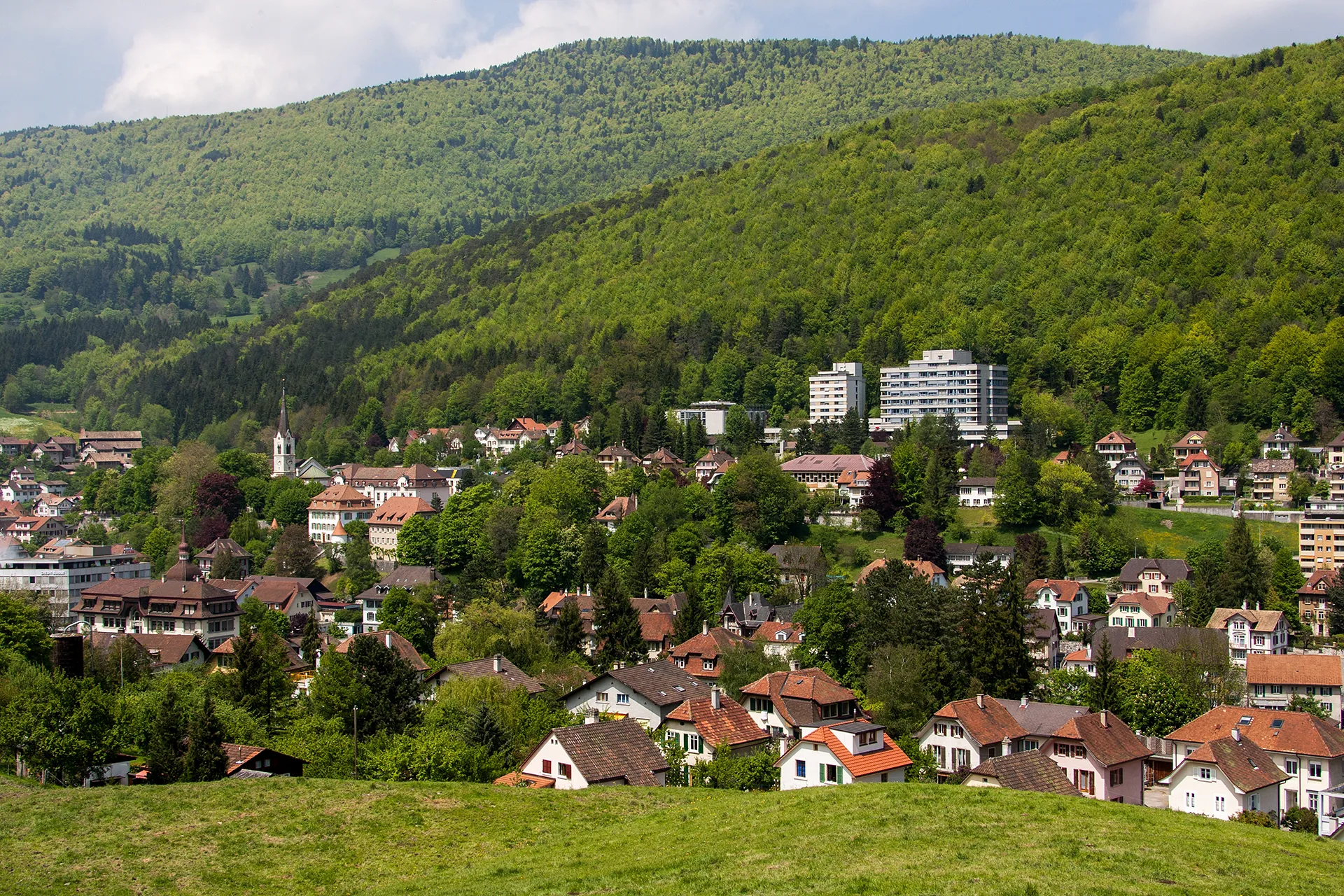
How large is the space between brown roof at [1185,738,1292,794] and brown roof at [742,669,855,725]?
40.9ft

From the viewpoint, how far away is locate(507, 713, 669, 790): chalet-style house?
35406 mm

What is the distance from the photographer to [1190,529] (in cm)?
8869

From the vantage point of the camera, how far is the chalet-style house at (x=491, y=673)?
52719 mm

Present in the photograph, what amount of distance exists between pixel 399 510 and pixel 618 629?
4625 cm

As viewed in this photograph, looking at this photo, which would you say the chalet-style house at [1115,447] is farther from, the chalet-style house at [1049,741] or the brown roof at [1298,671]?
the chalet-style house at [1049,741]

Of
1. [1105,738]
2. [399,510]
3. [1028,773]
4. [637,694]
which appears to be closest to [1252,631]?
[1105,738]

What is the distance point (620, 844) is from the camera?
26.1m

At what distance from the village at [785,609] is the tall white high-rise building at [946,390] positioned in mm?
316

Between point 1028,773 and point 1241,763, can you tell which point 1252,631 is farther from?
point 1028,773

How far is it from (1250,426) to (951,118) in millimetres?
101472

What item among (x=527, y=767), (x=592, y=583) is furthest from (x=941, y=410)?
(x=527, y=767)

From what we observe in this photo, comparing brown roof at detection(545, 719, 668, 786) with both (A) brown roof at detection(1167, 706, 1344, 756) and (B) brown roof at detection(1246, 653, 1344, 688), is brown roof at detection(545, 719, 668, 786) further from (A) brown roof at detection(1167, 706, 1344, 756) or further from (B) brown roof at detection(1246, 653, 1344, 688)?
(B) brown roof at detection(1246, 653, 1344, 688)

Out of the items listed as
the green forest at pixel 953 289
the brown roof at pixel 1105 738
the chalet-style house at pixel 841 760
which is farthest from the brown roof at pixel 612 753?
the green forest at pixel 953 289

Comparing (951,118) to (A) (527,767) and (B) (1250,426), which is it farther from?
(A) (527,767)
